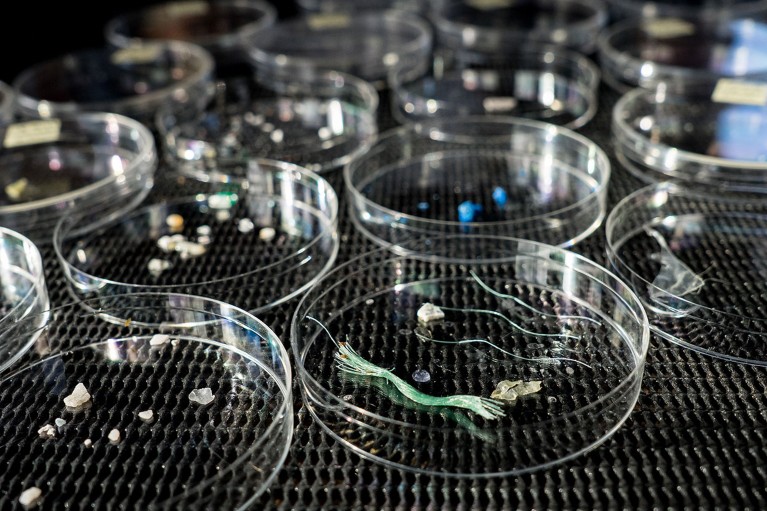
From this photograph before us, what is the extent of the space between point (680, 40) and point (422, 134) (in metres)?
0.81

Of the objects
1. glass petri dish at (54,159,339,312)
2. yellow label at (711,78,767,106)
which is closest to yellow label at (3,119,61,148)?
glass petri dish at (54,159,339,312)

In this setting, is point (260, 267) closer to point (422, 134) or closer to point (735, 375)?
point (422, 134)

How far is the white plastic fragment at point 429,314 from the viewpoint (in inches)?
45.0

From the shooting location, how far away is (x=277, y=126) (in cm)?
171

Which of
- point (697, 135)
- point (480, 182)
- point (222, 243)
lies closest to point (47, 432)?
point (222, 243)

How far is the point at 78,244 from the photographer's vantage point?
1330 millimetres

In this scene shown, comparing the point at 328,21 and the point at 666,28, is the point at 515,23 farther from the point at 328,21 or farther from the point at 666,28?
the point at 328,21

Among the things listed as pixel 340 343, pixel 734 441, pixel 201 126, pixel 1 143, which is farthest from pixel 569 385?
pixel 1 143

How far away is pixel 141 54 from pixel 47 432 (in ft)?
3.91

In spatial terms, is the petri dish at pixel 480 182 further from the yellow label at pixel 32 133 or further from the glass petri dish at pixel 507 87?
the yellow label at pixel 32 133

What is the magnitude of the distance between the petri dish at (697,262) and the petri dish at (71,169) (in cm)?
85

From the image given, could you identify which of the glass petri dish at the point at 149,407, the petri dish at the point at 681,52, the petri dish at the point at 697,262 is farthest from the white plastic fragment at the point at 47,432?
the petri dish at the point at 681,52

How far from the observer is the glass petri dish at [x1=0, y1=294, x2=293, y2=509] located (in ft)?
2.90

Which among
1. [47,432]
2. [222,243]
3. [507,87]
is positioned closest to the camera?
[47,432]
